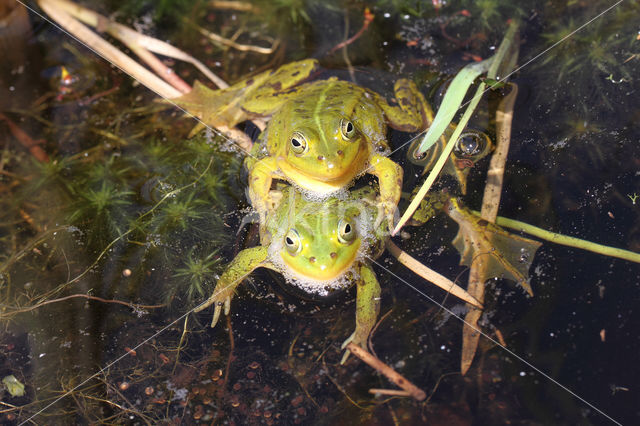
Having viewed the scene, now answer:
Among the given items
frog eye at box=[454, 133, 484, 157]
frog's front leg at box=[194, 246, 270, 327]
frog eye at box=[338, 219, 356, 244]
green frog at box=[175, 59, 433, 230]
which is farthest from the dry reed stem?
frog eye at box=[454, 133, 484, 157]

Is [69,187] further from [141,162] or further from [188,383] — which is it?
[188,383]

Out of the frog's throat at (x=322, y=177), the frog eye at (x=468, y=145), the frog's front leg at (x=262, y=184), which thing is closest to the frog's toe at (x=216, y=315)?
the frog's front leg at (x=262, y=184)

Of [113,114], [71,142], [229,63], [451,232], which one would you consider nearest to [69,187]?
[71,142]

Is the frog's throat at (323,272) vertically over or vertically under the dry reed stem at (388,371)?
over

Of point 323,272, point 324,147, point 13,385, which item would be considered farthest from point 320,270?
point 13,385

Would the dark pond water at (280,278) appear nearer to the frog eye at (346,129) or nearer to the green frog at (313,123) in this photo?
→ the green frog at (313,123)

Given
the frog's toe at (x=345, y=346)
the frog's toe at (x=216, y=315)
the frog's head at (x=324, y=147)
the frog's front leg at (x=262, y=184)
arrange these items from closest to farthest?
the frog's toe at (x=345, y=346)
the frog's toe at (x=216, y=315)
the frog's head at (x=324, y=147)
the frog's front leg at (x=262, y=184)
